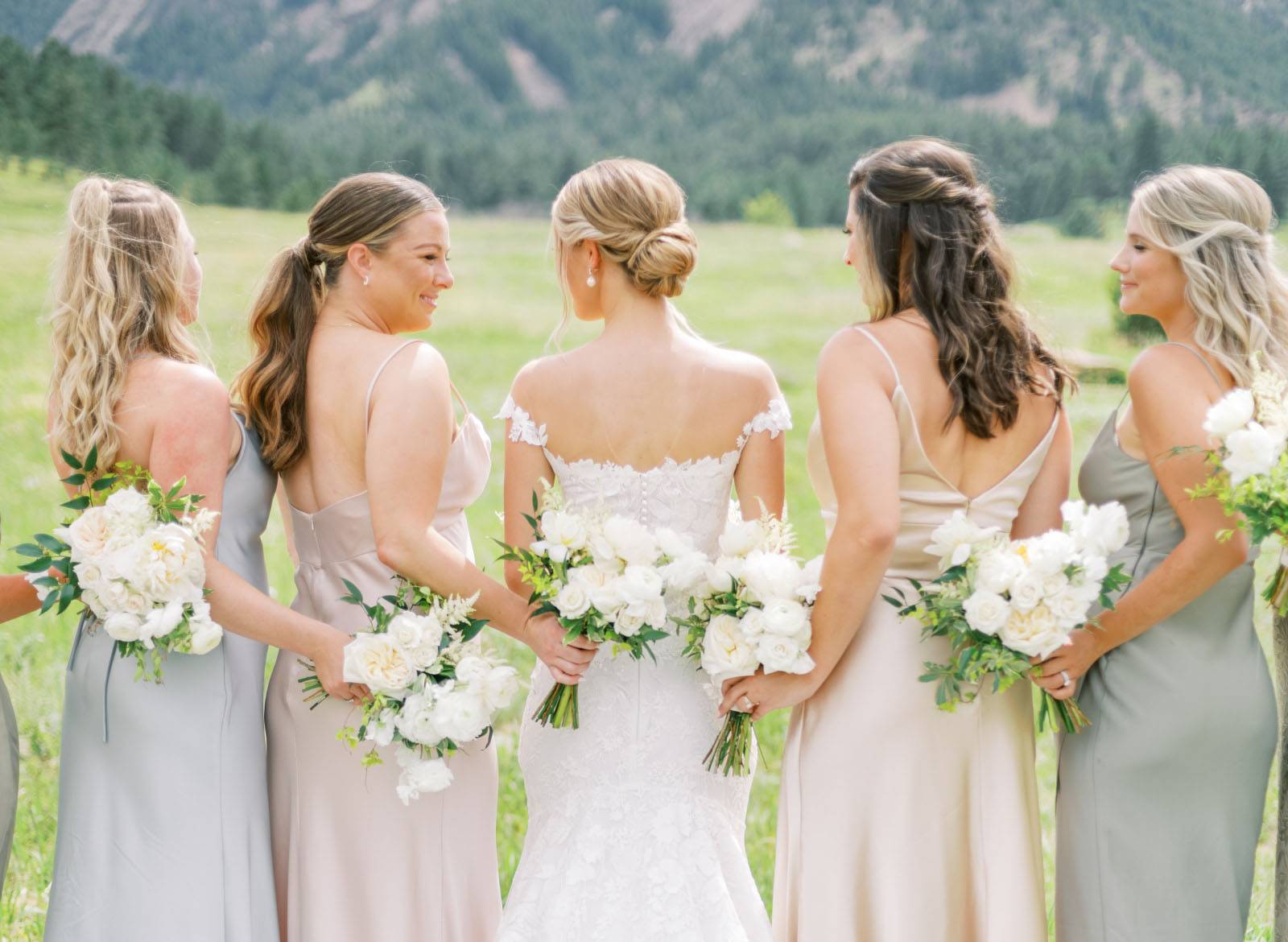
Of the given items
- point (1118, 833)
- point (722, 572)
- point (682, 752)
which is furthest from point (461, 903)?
point (1118, 833)

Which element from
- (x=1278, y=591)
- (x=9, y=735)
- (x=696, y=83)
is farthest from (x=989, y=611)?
(x=696, y=83)

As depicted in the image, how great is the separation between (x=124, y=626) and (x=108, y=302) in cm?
88

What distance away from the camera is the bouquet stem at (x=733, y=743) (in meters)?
3.66

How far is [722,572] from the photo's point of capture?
3.48m

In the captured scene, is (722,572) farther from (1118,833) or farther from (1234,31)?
(1234,31)

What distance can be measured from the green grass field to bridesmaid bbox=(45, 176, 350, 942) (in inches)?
78.4

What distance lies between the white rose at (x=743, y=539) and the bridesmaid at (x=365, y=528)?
486 mm

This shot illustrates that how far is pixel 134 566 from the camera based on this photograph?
332cm

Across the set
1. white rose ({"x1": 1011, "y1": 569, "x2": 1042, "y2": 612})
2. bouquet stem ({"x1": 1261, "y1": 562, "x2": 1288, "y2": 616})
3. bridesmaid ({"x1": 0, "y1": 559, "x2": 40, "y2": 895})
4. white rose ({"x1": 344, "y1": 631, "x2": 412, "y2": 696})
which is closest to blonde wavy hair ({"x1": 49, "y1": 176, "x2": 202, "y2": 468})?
bridesmaid ({"x1": 0, "y1": 559, "x2": 40, "y2": 895})

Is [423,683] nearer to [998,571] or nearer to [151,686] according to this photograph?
[151,686]

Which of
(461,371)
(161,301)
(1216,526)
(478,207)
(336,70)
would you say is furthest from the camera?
(336,70)

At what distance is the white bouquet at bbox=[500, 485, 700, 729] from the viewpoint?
3.37 meters

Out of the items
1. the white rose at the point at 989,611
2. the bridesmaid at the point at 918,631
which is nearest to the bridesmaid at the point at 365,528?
the bridesmaid at the point at 918,631

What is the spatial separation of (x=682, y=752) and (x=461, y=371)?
15.2m
